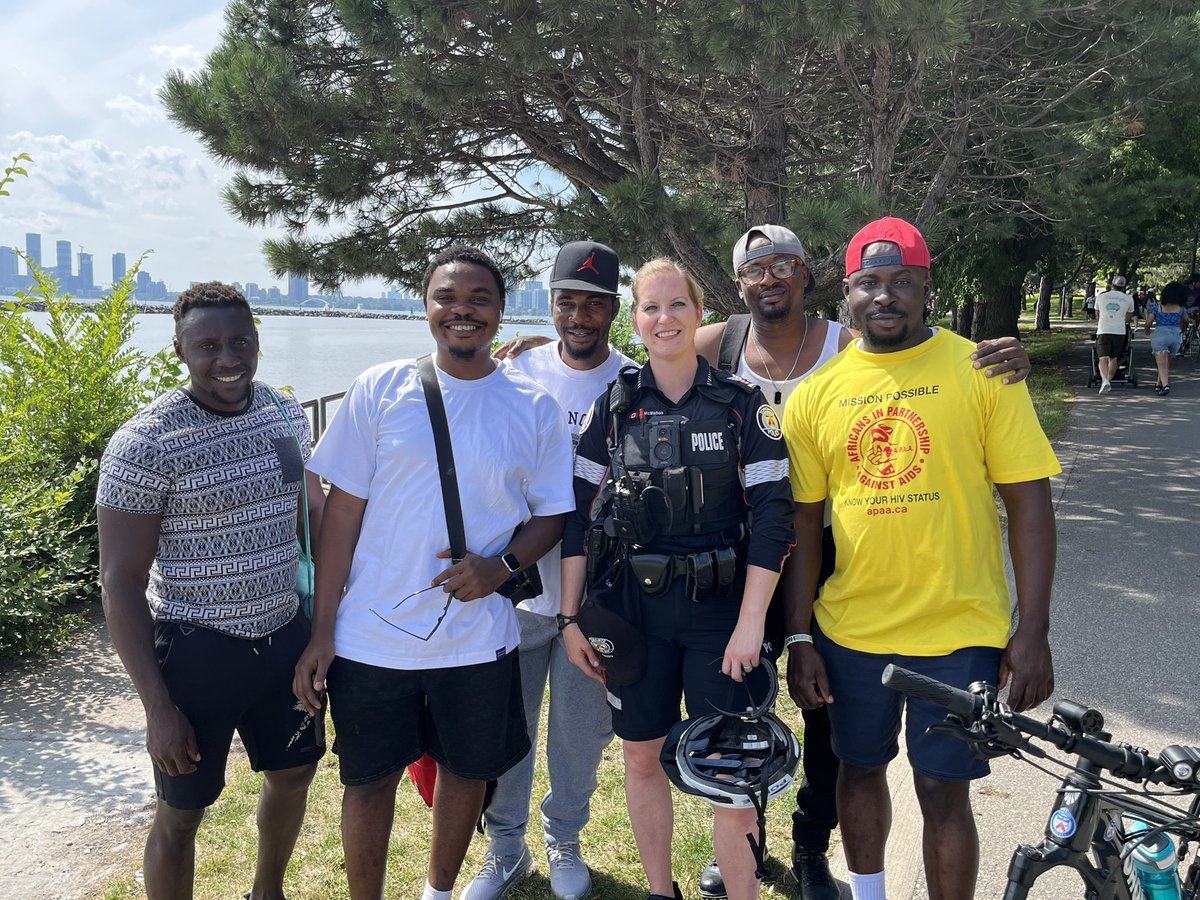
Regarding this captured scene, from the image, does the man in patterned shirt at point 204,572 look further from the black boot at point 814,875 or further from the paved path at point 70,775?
the black boot at point 814,875

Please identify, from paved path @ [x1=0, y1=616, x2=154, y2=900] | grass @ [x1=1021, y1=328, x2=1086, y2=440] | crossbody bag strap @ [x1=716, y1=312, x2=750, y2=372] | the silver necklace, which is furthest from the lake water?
grass @ [x1=1021, y1=328, x2=1086, y2=440]

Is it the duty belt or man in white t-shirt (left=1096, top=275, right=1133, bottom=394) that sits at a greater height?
man in white t-shirt (left=1096, top=275, right=1133, bottom=394)

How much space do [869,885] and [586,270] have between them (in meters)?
2.07

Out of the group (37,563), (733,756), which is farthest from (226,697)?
(37,563)

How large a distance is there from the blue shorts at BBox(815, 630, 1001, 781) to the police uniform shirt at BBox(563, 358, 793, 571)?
14.2 inches

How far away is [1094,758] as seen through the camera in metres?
1.76

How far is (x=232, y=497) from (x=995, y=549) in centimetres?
207

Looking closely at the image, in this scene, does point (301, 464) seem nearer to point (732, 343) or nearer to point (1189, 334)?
point (732, 343)

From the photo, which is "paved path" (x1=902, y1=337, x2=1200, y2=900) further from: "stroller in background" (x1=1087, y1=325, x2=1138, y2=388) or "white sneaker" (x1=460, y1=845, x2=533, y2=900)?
"stroller in background" (x1=1087, y1=325, x2=1138, y2=388)

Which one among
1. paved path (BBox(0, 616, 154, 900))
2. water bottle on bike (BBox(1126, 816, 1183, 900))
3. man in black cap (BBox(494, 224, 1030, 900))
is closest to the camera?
water bottle on bike (BBox(1126, 816, 1183, 900))

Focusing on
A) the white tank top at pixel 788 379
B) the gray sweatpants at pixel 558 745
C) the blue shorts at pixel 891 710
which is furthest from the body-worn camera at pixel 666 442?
the gray sweatpants at pixel 558 745

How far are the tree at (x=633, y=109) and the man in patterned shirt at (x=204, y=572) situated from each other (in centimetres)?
385

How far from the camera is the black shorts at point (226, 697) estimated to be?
251 cm

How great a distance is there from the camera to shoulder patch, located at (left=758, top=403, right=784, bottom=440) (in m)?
2.65
